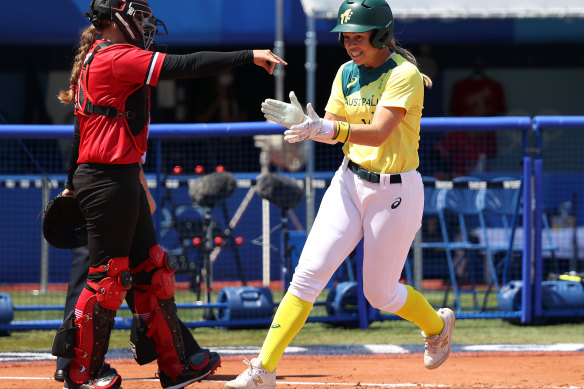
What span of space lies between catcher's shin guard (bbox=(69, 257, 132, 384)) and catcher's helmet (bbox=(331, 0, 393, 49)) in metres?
1.63

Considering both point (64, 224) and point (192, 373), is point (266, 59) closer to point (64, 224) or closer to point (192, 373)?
point (64, 224)

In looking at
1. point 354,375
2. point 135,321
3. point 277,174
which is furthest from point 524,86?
point 135,321

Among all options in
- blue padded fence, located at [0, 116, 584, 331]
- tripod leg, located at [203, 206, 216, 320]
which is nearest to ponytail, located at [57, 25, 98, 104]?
blue padded fence, located at [0, 116, 584, 331]

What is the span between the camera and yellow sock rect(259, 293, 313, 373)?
201 inches

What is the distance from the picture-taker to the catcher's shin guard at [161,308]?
5496mm

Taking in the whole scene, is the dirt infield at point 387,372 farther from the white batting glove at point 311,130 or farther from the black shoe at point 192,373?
the white batting glove at point 311,130

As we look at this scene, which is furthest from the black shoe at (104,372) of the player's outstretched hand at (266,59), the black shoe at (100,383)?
the player's outstretched hand at (266,59)

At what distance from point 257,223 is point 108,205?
395 centimetres

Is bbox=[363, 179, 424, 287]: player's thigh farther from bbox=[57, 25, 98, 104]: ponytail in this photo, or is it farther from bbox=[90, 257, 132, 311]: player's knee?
bbox=[57, 25, 98, 104]: ponytail

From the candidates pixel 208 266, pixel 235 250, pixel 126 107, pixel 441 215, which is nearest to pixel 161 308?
pixel 126 107

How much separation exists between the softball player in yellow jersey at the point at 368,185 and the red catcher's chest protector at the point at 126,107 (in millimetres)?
953

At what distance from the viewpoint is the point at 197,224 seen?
8945 mm

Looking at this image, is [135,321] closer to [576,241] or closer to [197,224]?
[197,224]

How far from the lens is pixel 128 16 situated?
518cm
